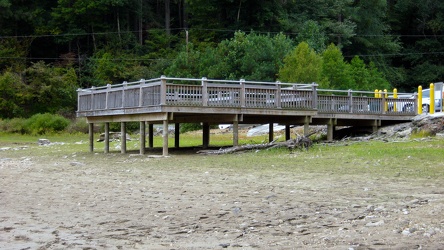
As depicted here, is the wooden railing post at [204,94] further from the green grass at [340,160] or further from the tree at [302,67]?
the tree at [302,67]

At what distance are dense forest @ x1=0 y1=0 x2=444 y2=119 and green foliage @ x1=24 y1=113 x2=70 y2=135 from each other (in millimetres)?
5512

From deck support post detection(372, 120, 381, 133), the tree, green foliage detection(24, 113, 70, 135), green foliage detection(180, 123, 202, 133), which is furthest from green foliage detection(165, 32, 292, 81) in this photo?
deck support post detection(372, 120, 381, 133)

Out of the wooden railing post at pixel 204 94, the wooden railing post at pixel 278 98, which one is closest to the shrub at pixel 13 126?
the wooden railing post at pixel 278 98

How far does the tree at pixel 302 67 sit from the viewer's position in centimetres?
3919

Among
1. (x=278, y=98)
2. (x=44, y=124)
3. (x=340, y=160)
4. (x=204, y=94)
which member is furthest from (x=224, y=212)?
(x=44, y=124)

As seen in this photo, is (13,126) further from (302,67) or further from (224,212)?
(224,212)

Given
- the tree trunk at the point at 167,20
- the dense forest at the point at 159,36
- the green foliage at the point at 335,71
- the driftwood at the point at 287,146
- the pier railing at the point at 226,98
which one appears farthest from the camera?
the tree trunk at the point at 167,20

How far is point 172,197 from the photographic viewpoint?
13102 mm

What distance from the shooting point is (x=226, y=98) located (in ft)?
81.9

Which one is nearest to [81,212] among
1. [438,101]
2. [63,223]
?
[63,223]

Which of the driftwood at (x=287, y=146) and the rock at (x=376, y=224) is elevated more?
the driftwood at (x=287, y=146)

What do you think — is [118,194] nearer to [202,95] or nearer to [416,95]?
[202,95]

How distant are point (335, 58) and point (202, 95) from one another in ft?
72.7

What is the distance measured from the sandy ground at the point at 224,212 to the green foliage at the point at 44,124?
35397mm
